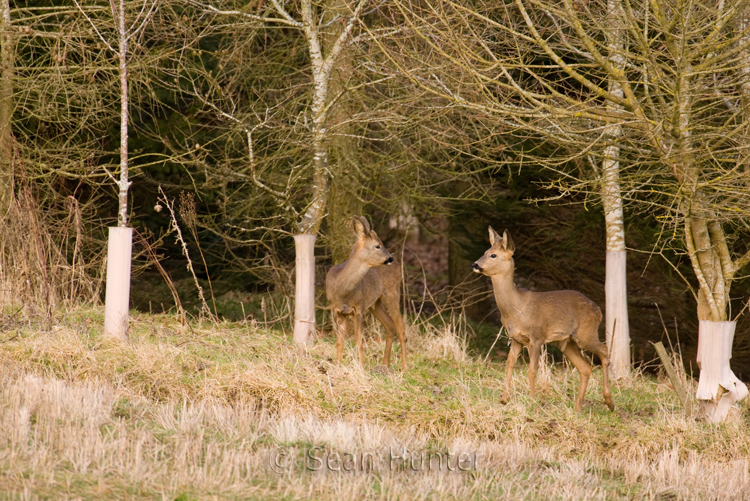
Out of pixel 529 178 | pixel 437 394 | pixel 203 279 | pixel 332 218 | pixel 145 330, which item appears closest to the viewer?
pixel 437 394

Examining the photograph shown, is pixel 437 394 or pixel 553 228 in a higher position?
pixel 553 228

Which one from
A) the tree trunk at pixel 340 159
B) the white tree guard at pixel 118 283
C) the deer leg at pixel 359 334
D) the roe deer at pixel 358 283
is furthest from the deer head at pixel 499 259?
the white tree guard at pixel 118 283

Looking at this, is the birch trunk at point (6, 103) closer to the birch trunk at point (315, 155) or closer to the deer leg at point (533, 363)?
the birch trunk at point (315, 155)

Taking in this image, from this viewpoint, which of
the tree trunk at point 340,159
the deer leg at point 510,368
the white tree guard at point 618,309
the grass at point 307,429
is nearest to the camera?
the grass at point 307,429

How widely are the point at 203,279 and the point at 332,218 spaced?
410cm

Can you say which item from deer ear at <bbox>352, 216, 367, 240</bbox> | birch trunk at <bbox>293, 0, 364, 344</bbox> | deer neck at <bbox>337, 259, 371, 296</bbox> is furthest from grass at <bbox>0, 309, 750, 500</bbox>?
deer ear at <bbox>352, 216, 367, 240</bbox>

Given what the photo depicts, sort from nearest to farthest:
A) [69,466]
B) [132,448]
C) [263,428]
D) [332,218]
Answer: [69,466], [132,448], [263,428], [332,218]

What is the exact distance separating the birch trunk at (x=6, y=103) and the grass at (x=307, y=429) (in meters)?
2.29

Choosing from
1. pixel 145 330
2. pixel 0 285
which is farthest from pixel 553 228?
pixel 0 285

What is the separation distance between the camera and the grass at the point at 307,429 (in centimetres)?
512

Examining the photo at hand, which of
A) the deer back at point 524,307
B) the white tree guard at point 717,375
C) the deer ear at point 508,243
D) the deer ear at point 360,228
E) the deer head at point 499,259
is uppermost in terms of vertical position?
the deer ear at point 360,228

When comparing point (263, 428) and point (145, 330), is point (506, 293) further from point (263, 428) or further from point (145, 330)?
point (145, 330)

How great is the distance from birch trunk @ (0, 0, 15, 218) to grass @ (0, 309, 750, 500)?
7.51 ft

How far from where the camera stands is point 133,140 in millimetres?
13422
